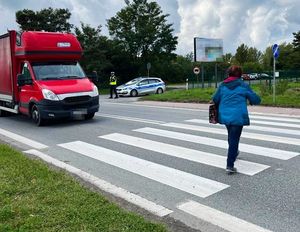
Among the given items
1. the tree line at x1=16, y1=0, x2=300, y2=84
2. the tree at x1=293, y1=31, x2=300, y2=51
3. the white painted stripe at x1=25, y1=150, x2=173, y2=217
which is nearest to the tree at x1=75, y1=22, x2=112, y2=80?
the tree line at x1=16, y1=0, x2=300, y2=84

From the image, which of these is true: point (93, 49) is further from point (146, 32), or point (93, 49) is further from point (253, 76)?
point (253, 76)

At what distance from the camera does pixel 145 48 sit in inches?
1956

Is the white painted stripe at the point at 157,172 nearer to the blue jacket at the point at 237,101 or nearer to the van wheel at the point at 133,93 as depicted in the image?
the blue jacket at the point at 237,101

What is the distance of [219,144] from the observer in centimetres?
831

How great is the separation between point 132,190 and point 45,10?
4818 centimetres

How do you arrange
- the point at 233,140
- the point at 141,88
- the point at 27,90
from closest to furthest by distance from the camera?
the point at 233,140
the point at 27,90
the point at 141,88

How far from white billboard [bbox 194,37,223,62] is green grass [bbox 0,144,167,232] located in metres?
27.9

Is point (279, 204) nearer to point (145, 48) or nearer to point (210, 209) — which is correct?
point (210, 209)

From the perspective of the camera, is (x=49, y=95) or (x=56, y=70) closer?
(x=49, y=95)

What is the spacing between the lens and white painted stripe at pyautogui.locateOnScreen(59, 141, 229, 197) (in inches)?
216

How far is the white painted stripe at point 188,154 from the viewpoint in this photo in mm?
6394

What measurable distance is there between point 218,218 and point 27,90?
31.2 ft

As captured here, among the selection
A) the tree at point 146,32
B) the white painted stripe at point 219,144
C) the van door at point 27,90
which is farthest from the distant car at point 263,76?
the white painted stripe at point 219,144

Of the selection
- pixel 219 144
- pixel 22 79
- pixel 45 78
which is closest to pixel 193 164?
pixel 219 144
